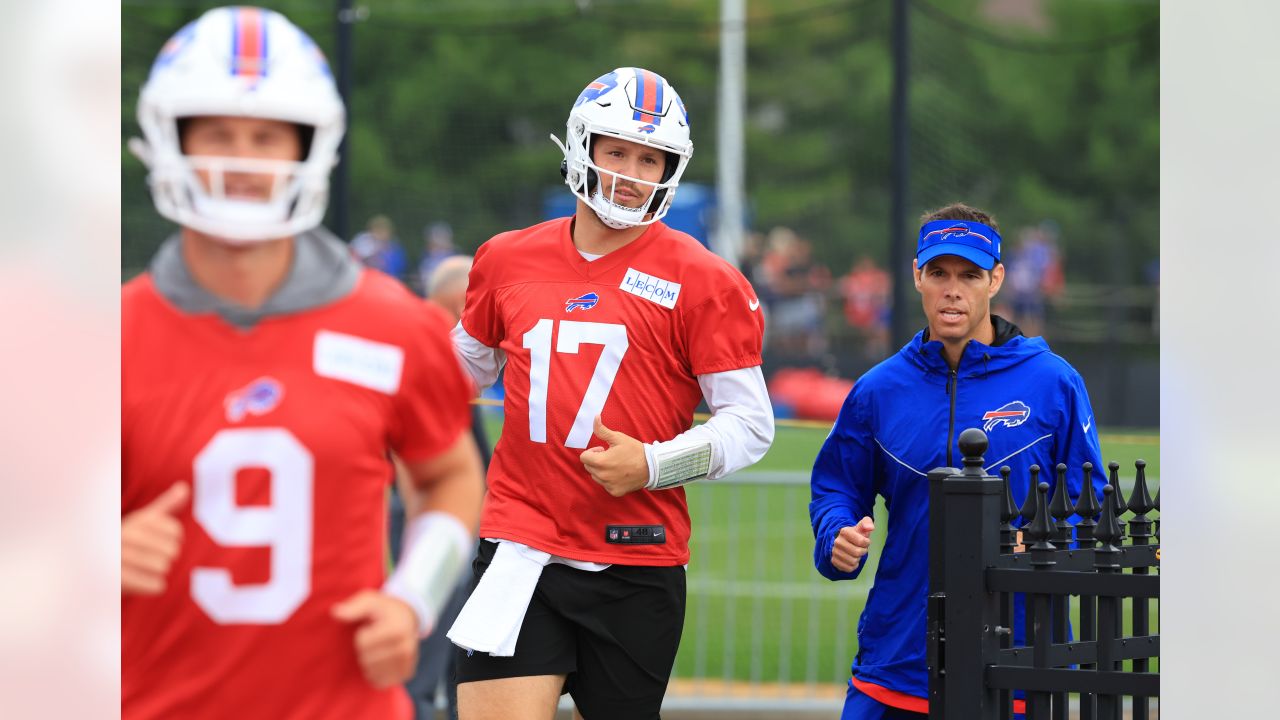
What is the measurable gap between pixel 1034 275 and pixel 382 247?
13.7 meters

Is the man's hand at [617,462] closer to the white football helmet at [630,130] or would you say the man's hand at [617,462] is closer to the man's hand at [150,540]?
the white football helmet at [630,130]

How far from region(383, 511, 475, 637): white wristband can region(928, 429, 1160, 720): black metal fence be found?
1606mm

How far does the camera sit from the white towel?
391 centimetres

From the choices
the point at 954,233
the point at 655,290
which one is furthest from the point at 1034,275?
the point at 655,290

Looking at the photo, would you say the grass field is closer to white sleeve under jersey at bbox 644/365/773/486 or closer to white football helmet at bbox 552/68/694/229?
white sleeve under jersey at bbox 644/365/773/486

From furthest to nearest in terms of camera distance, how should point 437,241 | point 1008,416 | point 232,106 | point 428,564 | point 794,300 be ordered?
1. point 794,300
2. point 437,241
3. point 1008,416
4. point 428,564
5. point 232,106

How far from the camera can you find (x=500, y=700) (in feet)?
12.9

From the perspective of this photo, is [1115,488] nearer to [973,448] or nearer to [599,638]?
[973,448]

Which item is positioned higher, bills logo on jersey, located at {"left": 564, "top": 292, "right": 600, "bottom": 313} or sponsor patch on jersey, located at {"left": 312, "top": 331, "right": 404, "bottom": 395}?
bills logo on jersey, located at {"left": 564, "top": 292, "right": 600, "bottom": 313}

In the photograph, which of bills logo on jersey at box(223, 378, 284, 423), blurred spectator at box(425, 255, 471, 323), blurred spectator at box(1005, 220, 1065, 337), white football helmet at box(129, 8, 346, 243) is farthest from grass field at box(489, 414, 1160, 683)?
blurred spectator at box(1005, 220, 1065, 337)

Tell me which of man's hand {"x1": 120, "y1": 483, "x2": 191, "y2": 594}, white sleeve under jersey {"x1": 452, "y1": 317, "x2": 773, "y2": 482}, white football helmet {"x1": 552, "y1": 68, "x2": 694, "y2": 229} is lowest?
man's hand {"x1": 120, "y1": 483, "x2": 191, "y2": 594}

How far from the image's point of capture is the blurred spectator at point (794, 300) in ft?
44.7

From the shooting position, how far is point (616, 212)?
3895 millimetres
